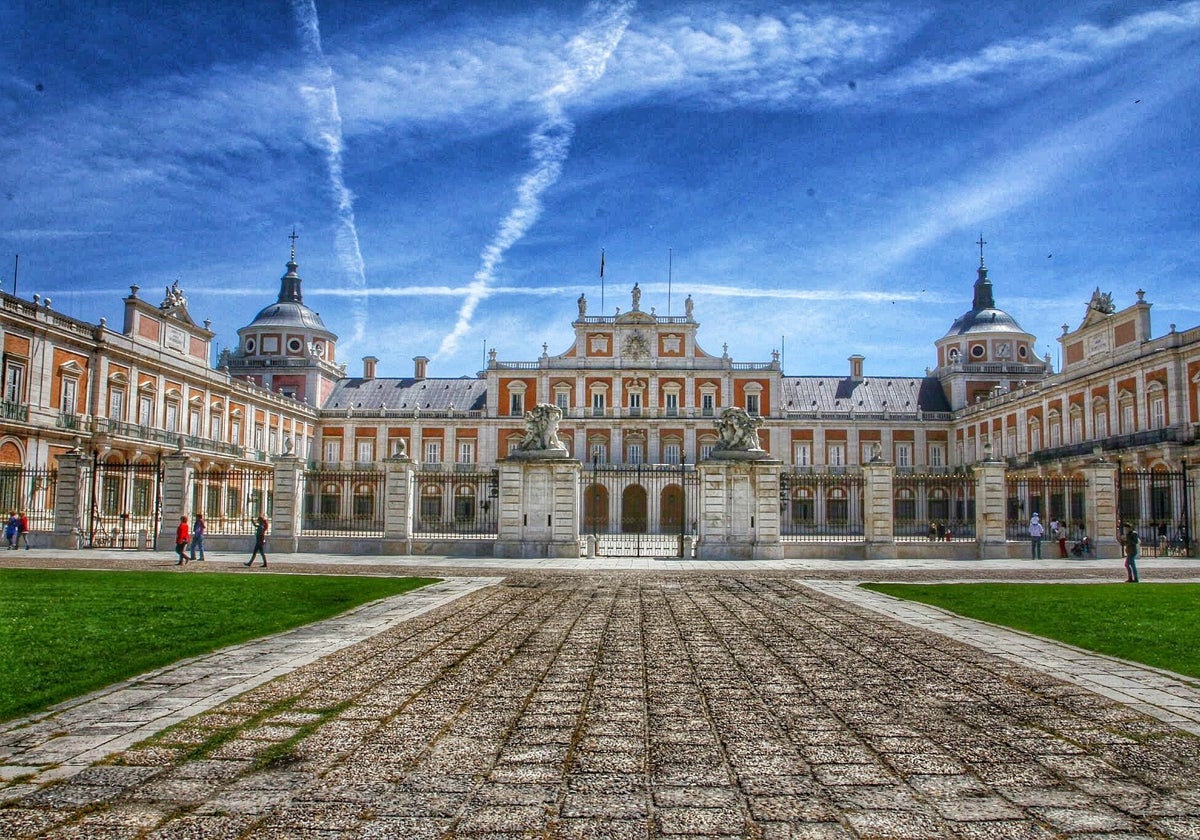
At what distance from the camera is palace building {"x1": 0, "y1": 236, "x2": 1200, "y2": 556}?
78.2ft

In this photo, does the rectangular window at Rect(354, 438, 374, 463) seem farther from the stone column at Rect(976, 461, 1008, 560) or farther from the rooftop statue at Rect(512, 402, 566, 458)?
the stone column at Rect(976, 461, 1008, 560)

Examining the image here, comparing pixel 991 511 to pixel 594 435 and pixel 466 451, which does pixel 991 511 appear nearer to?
pixel 594 435

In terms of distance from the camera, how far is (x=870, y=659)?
303 inches

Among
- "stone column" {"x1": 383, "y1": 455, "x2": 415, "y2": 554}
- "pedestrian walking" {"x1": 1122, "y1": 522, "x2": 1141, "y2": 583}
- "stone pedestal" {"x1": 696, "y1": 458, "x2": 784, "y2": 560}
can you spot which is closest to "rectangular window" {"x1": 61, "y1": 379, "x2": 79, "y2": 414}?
"stone column" {"x1": 383, "y1": 455, "x2": 415, "y2": 554}

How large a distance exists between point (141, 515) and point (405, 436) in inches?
990

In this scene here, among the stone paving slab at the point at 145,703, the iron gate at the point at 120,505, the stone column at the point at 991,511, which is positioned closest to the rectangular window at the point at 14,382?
the iron gate at the point at 120,505

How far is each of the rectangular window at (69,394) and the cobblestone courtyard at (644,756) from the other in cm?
3029

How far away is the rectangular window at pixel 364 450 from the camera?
57.3 meters

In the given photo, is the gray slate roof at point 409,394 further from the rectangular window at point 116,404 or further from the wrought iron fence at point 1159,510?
the wrought iron fence at point 1159,510

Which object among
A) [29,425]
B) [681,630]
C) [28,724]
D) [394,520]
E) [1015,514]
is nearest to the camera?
[28,724]

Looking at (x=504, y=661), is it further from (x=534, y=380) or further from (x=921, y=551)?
(x=534, y=380)

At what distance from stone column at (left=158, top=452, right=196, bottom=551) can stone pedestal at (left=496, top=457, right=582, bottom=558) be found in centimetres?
846

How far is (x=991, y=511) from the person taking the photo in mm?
23344

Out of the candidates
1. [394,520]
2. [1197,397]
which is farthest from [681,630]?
[1197,397]
